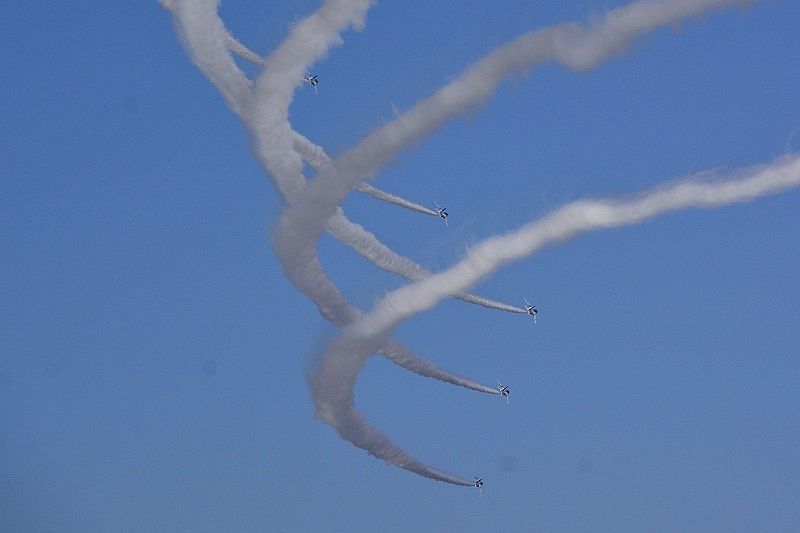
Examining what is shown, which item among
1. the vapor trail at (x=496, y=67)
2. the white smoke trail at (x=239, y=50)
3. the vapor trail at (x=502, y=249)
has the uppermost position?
the white smoke trail at (x=239, y=50)

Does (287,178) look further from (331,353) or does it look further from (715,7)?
(715,7)

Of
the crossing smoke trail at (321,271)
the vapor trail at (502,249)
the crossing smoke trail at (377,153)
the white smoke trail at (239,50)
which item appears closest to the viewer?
the crossing smoke trail at (377,153)

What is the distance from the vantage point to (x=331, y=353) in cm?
3809

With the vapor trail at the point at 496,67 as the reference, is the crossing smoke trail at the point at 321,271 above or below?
above

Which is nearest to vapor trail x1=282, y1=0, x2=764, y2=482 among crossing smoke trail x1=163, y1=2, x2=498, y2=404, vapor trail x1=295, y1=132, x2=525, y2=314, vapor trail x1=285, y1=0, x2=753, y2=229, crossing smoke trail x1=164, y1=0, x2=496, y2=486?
vapor trail x1=285, y1=0, x2=753, y2=229

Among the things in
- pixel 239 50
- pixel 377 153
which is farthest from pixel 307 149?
pixel 377 153

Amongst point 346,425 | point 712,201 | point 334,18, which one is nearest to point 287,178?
point 334,18

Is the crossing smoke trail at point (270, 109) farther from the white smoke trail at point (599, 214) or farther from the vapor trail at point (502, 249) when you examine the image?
the white smoke trail at point (599, 214)

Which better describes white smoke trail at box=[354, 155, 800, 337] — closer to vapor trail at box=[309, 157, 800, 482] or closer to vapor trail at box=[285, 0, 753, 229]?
vapor trail at box=[309, 157, 800, 482]

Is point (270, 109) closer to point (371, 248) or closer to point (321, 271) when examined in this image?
point (321, 271)

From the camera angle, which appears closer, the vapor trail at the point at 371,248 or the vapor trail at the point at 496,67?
the vapor trail at the point at 496,67

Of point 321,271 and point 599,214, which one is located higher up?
point 321,271

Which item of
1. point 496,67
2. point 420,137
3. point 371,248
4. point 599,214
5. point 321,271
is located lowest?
point 420,137

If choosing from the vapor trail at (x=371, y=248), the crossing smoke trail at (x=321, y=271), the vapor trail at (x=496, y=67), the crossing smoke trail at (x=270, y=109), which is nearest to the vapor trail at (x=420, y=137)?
the vapor trail at (x=496, y=67)
